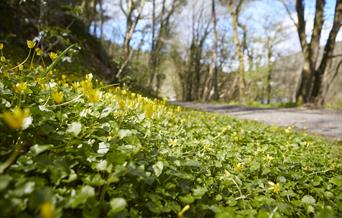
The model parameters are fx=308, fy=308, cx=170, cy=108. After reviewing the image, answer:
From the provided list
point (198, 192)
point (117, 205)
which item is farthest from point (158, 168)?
point (117, 205)

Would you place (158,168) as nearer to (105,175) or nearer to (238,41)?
(105,175)

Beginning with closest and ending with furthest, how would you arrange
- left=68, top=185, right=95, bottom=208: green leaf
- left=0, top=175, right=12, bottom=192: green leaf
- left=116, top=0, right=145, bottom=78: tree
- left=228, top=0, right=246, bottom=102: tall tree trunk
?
left=0, top=175, right=12, bottom=192: green leaf → left=68, top=185, right=95, bottom=208: green leaf → left=116, top=0, right=145, bottom=78: tree → left=228, top=0, right=246, bottom=102: tall tree trunk

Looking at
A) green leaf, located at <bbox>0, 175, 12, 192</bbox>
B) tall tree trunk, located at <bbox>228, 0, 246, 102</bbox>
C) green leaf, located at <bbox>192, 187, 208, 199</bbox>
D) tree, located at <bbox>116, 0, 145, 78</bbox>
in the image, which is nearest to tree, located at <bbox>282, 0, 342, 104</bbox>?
tall tree trunk, located at <bbox>228, 0, 246, 102</bbox>

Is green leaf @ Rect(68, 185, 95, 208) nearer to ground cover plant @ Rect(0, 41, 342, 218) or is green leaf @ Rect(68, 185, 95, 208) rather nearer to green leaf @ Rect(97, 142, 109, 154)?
ground cover plant @ Rect(0, 41, 342, 218)

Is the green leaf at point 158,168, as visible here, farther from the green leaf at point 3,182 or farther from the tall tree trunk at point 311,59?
the tall tree trunk at point 311,59

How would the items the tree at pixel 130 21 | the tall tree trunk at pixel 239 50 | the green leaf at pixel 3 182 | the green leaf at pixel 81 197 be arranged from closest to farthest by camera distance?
the green leaf at pixel 3 182 < the green leaf at pixel 81 197 < the tree at pixel 130 21 < the tall tree trunk at pixel 239 50

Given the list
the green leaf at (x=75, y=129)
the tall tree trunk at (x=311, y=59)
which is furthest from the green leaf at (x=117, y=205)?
the tall tree trunk at (x=311, y=59)

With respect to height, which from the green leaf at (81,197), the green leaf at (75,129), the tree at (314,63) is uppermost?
the tree at (314,63)

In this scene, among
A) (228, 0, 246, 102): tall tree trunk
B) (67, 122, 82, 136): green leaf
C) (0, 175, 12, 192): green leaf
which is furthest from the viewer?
(228, 0, 246, 102): tall tree trunk

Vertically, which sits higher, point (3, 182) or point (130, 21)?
point (130, 21)

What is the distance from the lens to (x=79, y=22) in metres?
15.8

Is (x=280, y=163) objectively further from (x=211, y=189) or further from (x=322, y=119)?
(x=322, y=119)

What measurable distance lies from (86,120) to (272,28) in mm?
40327

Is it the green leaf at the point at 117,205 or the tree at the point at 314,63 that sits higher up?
the tree at the point at 314,63
